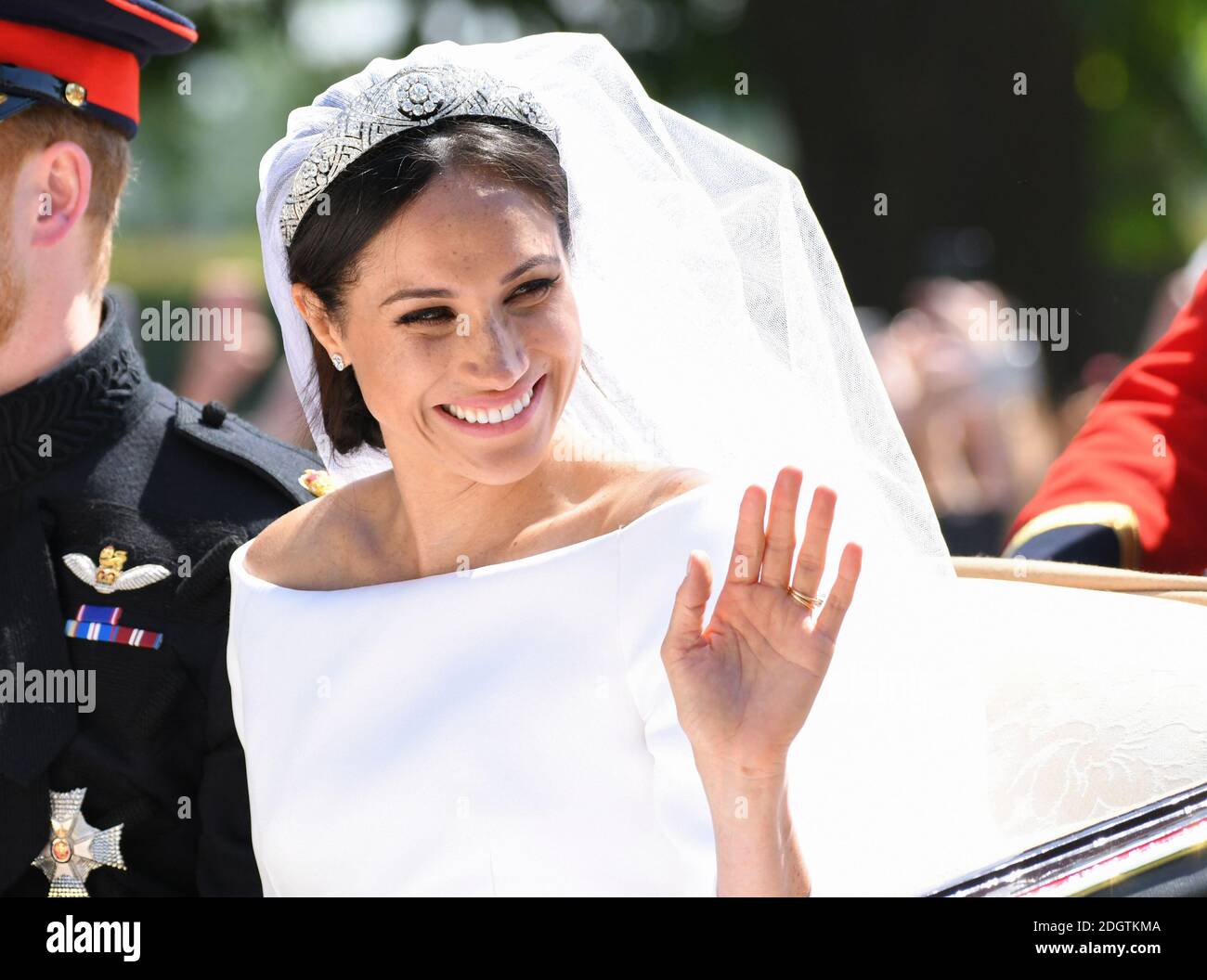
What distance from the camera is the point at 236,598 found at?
230cm

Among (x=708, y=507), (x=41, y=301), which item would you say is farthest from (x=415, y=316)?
(x=41, y=301)

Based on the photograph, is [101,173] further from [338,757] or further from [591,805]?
[591,805]

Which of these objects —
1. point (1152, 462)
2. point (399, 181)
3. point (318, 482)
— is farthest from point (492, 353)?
point (1152, 462)

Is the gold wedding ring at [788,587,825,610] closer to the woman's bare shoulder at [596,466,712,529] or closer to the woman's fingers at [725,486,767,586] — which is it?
the woman's fingers at [725,486,767,586]

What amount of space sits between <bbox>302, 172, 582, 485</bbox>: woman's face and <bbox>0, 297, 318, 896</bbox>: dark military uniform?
572mm

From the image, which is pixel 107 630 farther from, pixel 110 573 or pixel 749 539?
pixel 749 539

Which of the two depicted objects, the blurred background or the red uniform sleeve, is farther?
the blurred background

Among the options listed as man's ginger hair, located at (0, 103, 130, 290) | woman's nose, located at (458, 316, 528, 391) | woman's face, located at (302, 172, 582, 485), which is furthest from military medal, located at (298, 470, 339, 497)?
woman's nose, located at (458, 316, 528, 391)

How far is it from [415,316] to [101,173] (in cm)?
78

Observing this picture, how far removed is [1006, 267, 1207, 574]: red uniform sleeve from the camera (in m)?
2.52

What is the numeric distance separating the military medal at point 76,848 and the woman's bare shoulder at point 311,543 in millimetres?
402

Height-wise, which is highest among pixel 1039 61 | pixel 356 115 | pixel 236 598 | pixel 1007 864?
pixel 1039 61

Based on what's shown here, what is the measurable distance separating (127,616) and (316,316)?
58cm

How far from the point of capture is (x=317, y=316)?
6.85 ft
